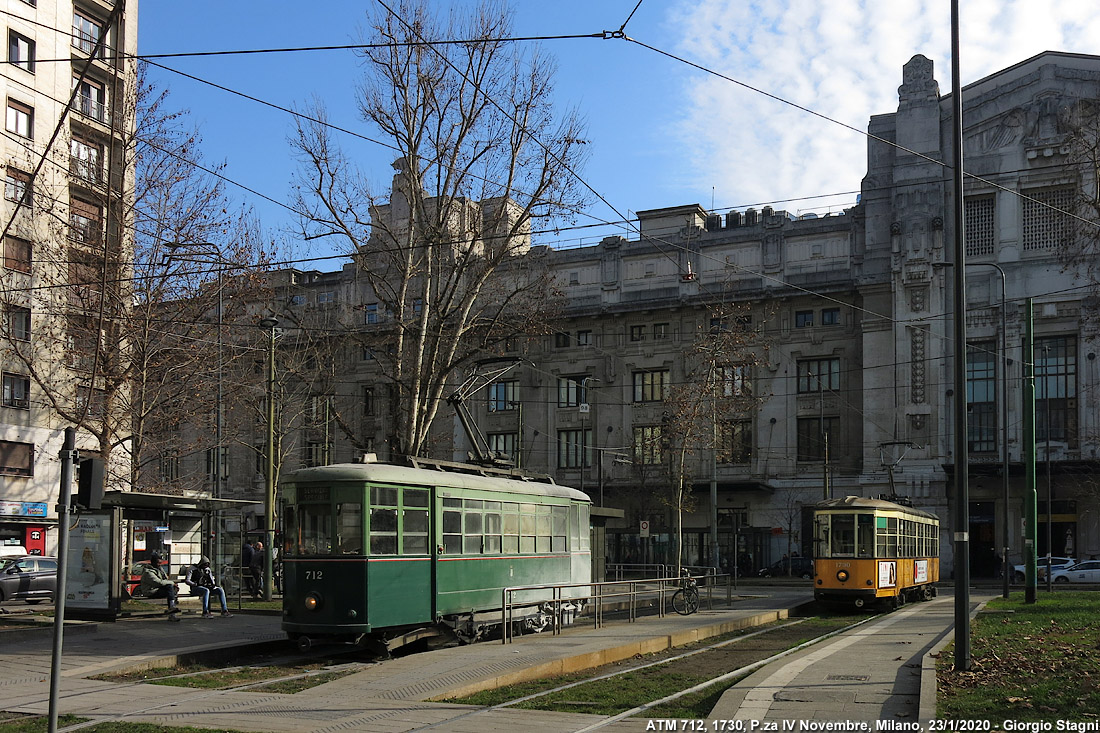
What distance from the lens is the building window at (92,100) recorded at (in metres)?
41.9

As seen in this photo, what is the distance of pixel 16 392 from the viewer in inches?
1596

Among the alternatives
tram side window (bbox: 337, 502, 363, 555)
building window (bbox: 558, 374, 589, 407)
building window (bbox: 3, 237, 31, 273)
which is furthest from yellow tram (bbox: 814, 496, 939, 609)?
building window (bbox: 558, 374, 589, 407)

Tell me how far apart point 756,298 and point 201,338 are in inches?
1255

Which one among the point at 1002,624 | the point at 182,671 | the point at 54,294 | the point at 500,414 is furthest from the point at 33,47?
the point at 1002,624

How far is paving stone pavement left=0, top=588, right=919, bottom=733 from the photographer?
1053 centimetres

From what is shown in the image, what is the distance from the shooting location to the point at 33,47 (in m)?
41.4

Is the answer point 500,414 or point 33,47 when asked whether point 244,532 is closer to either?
point 33,47

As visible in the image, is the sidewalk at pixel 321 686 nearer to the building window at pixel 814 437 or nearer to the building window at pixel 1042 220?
the building window at pixel 814 437

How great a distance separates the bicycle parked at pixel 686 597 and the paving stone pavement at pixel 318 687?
3.58 metres

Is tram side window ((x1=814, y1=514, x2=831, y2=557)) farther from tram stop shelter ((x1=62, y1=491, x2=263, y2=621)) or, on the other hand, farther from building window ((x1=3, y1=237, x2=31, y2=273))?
building window ((x1=3, y1=237, x2=31, y2=273))

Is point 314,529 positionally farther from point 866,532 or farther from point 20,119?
point 20,119

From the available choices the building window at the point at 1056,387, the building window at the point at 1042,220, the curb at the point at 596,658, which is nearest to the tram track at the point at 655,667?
the curb at the point at 596,658

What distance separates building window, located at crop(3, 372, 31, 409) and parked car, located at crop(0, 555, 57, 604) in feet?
29.3

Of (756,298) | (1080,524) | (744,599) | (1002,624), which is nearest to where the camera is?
(1002,624)
